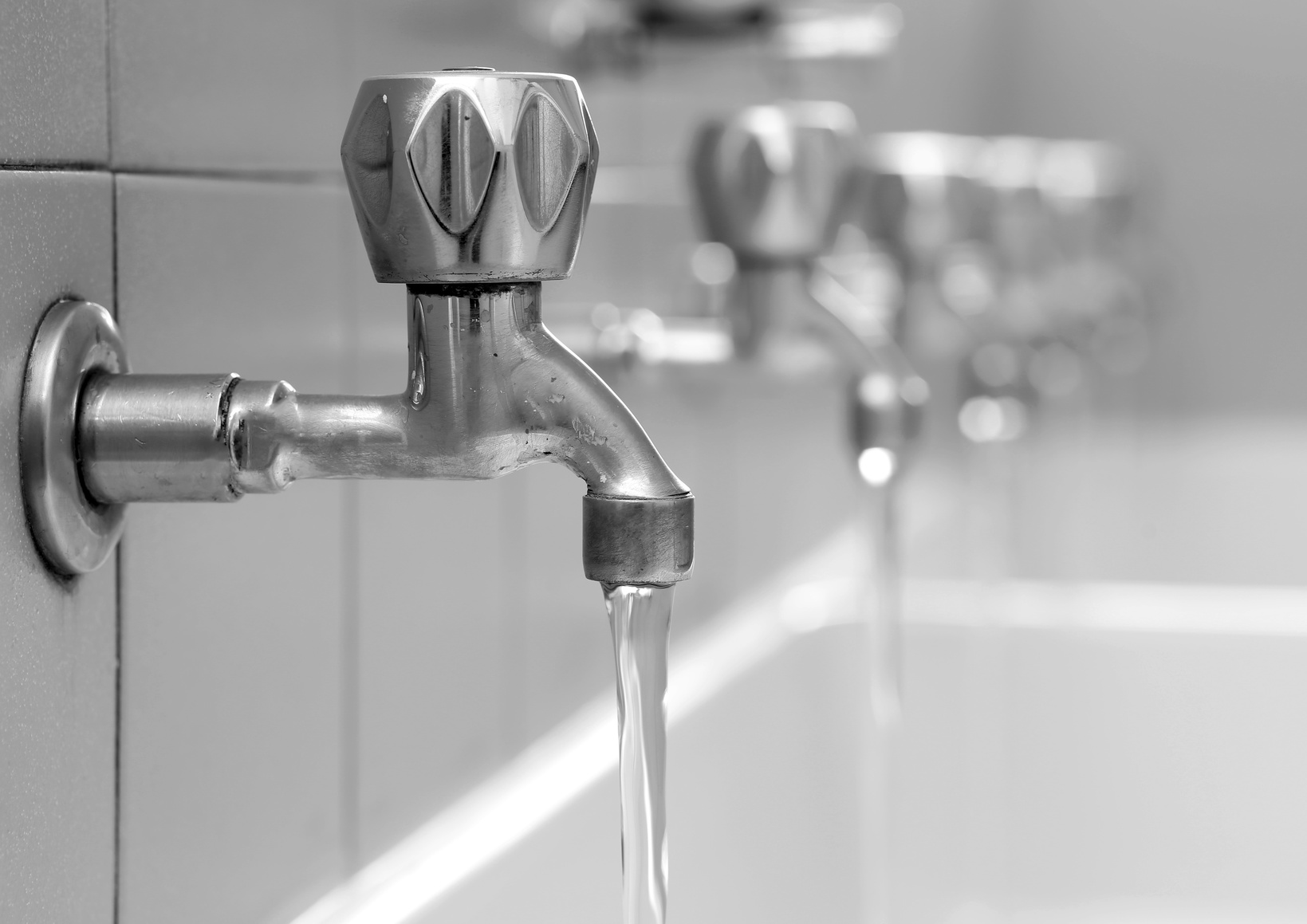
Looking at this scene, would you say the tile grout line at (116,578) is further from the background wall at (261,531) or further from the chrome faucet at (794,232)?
the chrome faucet at (794,232)

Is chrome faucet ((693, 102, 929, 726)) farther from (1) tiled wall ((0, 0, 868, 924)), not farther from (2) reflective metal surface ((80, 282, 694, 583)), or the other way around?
(2) reflective metal surface ((80, 282, 694, 583))

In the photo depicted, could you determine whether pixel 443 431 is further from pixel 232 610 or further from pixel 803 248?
pixel 803 248

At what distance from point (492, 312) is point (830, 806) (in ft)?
1.85

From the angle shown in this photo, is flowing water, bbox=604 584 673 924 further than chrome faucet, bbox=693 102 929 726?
No

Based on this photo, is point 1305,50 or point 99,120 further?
point 1305,50

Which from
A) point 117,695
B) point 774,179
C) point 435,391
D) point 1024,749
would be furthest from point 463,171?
point 1024,749

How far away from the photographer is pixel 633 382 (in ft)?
2.39

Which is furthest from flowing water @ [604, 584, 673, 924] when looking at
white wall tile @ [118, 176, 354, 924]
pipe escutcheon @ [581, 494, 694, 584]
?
white wall tile @ [118, 176, 354, 924]

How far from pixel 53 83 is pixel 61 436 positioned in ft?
0.23

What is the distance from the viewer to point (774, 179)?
0.62 m

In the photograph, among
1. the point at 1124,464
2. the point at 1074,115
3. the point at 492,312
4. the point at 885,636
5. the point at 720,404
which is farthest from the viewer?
the point at 1074,115

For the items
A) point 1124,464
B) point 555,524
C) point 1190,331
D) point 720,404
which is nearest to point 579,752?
point 555,524

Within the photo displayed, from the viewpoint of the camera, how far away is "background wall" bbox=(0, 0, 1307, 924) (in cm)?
35

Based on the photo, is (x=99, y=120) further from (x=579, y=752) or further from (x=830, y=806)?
(x=830, y=806)
